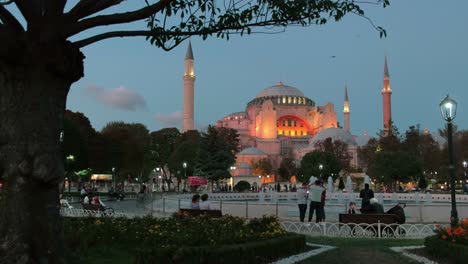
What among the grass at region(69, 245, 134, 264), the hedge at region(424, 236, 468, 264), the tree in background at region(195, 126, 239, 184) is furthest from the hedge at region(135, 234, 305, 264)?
the tree in background at region(195, 126, 239, 184)

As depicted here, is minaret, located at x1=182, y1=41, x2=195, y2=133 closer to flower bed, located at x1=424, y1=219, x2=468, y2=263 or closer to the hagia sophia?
the hagia sophia

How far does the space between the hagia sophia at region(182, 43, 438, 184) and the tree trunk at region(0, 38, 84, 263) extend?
265ft

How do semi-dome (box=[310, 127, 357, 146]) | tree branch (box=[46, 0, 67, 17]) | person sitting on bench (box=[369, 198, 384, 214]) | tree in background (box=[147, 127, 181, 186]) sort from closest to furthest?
tree branch (box=[46, 0, 67, 17])
person sitting on bench (box=[369, 198, 384, 214])
tree in background (box=[147, 127, 181, 186])
semi-dome (box=[310, 127, 357, 146])

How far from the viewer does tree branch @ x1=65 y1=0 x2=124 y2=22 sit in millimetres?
6535

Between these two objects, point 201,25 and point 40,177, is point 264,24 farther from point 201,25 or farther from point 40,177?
point 40,177

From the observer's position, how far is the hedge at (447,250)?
776 centimetres

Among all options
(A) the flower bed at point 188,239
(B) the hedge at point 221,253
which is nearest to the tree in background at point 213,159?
(A) the flower bed at point 188,239

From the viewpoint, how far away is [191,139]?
65938mm

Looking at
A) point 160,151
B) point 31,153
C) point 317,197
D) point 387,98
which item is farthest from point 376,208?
point 387,98

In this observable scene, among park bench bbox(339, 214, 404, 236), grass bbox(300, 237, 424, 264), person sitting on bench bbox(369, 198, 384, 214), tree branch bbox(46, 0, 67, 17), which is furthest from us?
person sitting on bench bbox(369, 198, 384, 214)

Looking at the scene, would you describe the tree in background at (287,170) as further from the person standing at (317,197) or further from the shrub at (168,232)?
the shrub at (168,232)

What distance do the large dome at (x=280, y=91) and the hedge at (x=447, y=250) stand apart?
109933mm

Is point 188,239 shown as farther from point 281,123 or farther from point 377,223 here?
point 281,123

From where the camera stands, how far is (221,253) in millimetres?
6984
